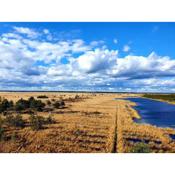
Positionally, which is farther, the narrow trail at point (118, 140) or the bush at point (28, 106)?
the bush at point (28, 106)

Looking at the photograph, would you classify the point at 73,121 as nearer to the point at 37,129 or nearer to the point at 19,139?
the point at 37,129

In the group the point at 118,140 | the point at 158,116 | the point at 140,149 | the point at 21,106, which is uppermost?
the point at 21,106

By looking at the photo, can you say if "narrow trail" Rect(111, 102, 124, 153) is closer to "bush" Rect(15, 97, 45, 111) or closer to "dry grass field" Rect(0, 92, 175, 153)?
"dry grass field" Rect(0, 92, 175, 153)

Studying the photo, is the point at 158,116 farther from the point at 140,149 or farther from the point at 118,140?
the point at 140,149

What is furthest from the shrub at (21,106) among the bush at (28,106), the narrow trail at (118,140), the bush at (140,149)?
the bush at (140,149)

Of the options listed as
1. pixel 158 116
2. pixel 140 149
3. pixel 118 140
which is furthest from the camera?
pixel 158 116

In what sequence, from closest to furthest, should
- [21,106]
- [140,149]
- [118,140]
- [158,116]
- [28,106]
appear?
[140,149], [118,140], [21,106], [158,116], [28,106]

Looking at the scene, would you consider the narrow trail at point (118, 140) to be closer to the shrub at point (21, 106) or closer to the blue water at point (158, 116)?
the blue water at point (158, 116)

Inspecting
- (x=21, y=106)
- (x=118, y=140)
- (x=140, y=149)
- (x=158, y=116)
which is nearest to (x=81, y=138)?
(x=118, y=140)

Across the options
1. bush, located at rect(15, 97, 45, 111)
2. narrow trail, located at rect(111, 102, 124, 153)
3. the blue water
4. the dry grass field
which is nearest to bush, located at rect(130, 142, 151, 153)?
the dry grass field
